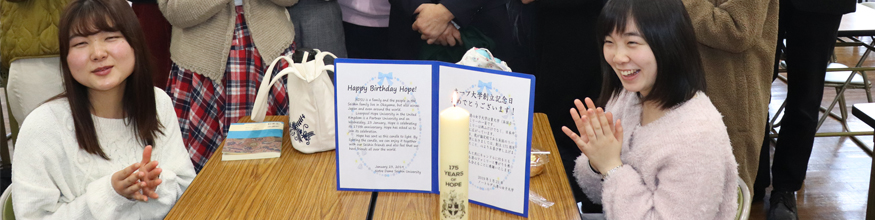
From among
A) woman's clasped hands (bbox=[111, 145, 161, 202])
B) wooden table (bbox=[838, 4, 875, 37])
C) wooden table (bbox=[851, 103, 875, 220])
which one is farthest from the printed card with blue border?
wooden table (bbox=[838, 4, 875, 37])

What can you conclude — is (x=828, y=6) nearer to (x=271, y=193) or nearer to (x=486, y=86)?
(x=486, y=86)

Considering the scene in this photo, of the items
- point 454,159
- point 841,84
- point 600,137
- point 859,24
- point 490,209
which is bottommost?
point 841,84

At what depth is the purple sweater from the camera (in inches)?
56.3

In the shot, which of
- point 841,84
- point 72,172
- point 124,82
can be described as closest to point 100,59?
point 124,82

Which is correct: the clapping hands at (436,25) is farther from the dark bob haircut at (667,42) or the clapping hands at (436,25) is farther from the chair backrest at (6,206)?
the chair backrest at (6,206)

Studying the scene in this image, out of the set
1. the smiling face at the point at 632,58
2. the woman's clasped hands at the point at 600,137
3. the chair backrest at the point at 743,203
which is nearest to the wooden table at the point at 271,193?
the woman's clasped hands at the point at 600,137

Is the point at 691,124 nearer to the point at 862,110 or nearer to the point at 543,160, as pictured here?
the point at 543,160

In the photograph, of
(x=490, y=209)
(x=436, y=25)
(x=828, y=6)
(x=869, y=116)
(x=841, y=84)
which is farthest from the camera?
(x=841, y=84)

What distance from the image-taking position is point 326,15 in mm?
2598

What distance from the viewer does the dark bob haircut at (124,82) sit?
1.54 meters

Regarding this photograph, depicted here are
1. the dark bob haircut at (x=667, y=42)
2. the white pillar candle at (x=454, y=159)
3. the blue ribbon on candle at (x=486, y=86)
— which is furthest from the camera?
the dark bob haircut at (x=667, y=42)

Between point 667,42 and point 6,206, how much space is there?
1463 millimetres

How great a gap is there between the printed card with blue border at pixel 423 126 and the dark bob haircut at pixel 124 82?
21.4 inches

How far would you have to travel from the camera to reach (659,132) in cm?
156
